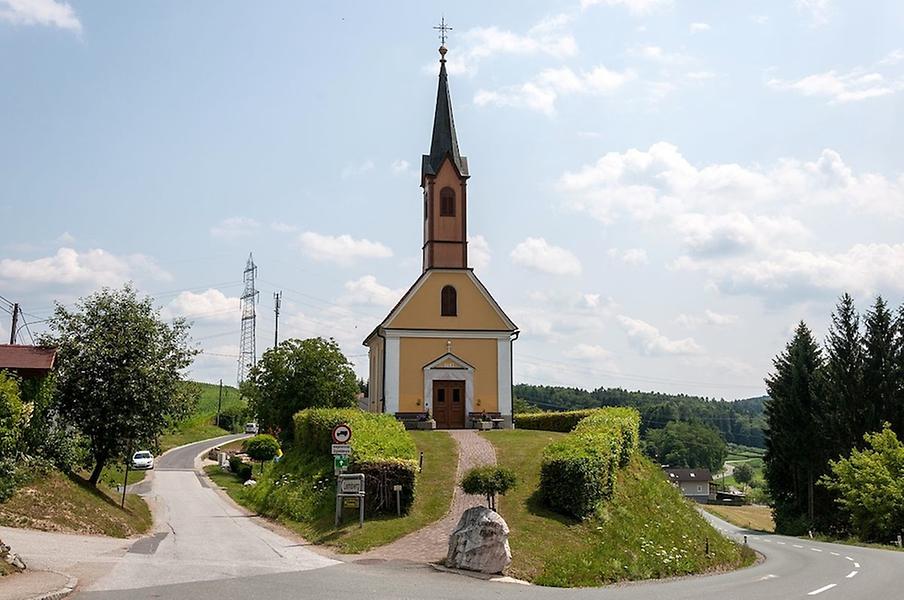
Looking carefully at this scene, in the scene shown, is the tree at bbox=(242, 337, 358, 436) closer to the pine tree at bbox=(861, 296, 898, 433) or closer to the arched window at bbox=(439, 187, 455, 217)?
the arched window at bbox=(439, 187, 455, 217)

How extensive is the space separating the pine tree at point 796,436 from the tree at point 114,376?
36796 mm

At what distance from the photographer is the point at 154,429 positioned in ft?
89.7

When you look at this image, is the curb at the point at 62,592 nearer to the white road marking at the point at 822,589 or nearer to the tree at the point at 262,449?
the white road marking at the point at 822,589

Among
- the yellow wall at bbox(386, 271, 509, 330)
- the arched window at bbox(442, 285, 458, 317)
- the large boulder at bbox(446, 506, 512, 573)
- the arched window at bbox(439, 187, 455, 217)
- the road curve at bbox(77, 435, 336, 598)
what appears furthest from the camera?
the arched window at bbox(439, 187, 455, 217)

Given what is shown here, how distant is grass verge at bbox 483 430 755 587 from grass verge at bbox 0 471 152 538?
10.7m

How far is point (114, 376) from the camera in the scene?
2631 centimetres

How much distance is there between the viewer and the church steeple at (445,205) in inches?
1570

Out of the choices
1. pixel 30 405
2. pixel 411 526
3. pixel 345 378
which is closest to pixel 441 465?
pixel 411 526

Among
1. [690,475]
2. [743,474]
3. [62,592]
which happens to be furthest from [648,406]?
[62,592]

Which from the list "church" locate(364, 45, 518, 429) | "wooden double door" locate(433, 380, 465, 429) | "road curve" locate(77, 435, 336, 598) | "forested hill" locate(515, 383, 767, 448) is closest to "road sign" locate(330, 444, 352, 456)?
"road curve" locate(77, 435, 336, 598)

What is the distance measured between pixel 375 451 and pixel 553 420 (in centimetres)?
1737

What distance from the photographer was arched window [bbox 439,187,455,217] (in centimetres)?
4034

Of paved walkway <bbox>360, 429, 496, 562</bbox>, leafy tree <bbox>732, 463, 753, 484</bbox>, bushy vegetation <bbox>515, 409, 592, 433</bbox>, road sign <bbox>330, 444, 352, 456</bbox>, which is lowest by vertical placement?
leafy tree <bbox>732, 463, 753, 484</bbox>

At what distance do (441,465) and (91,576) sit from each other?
42.5 feet
